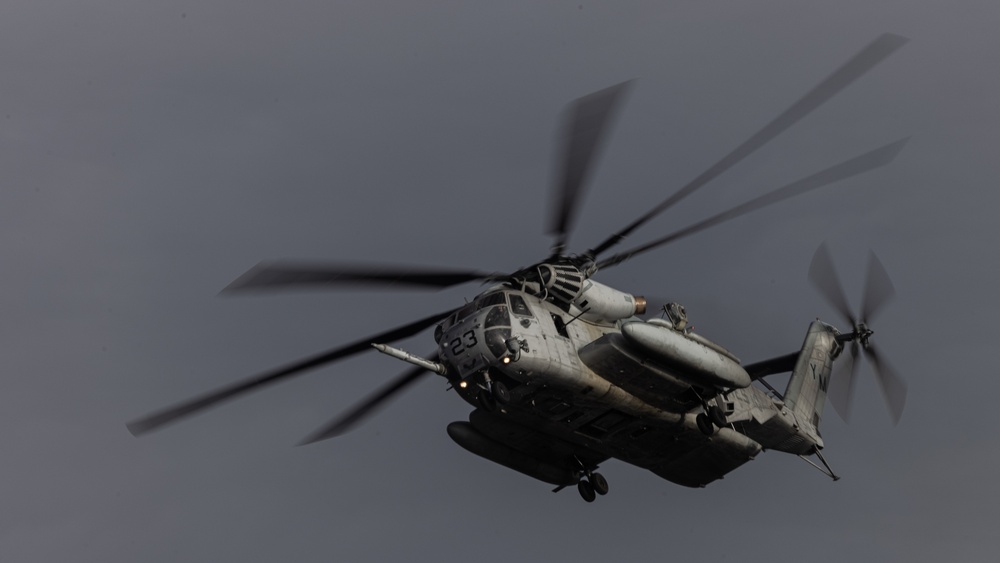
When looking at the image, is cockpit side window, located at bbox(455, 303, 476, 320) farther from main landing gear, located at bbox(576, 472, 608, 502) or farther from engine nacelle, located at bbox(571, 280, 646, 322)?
main landing gear, located at bbox(576, 472, 608, 502)

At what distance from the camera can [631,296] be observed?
1391 inches

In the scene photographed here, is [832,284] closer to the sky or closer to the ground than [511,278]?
closer to the ground

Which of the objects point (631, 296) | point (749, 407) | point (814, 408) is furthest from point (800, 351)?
point (631, 296)

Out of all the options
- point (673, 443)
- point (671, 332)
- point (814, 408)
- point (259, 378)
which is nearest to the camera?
point (259, 378)

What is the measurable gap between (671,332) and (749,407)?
5346mm

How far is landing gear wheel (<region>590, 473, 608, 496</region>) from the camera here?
38.1m

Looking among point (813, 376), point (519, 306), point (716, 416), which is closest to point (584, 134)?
point (519, 306)

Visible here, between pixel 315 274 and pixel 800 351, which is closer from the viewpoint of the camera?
pixel 315 274

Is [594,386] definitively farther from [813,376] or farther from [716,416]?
[813,376]

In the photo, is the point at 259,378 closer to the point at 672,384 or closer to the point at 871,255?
the point at 672,384

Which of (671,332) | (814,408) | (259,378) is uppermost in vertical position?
(259,378)

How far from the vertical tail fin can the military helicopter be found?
2.62 ft

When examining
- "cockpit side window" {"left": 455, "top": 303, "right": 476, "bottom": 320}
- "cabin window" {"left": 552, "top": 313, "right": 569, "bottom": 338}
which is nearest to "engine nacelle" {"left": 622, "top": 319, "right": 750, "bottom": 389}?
"cabin window" {"left": 552, "top": 313, "right": 569, "bottom": 338}

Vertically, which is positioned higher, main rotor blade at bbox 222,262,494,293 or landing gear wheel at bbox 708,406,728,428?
main rotor blade at bbox 222,262,494,293
